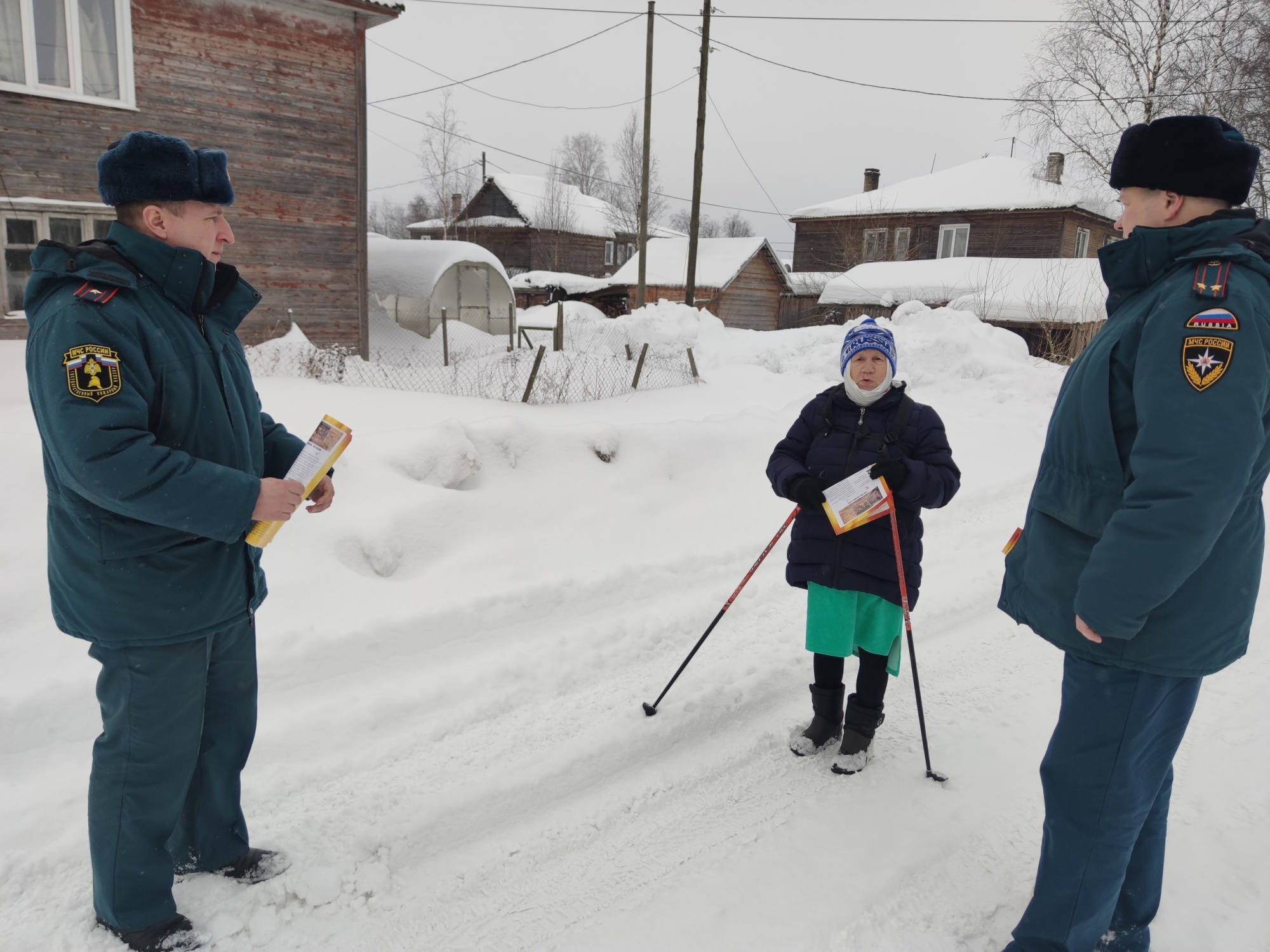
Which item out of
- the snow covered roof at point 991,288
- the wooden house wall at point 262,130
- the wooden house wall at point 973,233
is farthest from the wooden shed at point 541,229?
the wooden house wall at point 262,130

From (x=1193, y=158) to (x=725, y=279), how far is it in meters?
28.3

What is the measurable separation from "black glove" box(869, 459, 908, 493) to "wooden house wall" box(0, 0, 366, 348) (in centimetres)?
1098

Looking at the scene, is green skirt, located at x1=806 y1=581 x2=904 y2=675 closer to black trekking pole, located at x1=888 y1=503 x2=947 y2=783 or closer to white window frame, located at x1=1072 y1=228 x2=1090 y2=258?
black trekking pole, located at x1=888 y1=503 x2=947 y2=783

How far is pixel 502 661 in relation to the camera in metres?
3.80

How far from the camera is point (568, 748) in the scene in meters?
3.16

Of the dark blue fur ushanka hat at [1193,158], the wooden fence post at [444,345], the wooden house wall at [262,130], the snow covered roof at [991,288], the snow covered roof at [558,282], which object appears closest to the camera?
the dark blue fur ushanka hat at [1193,158]

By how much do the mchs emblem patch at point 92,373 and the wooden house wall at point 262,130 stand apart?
1076cm

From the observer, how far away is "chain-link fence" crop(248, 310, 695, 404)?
32.0ft

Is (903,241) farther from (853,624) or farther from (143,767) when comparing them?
(143,767)

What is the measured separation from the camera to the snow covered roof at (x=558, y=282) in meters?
33.3

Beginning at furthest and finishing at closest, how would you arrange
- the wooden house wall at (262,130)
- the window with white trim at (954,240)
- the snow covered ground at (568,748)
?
the window with white trim at (954,240)
the wooden house wall at (262,130)
the snow covered ground at (568,748)

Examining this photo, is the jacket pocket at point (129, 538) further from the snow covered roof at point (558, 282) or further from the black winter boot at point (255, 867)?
the snow covered roof at point (558, 282)

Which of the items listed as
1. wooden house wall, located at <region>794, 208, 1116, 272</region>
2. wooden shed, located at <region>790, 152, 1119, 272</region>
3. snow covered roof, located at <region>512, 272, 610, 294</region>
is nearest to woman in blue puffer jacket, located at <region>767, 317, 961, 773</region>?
wooden shed, located at <region>790, 152, 1119, 272</region>

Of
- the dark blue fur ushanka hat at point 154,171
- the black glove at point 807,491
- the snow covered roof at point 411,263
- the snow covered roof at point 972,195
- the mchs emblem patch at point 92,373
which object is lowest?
the black glove at point 807,491
